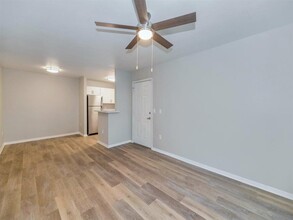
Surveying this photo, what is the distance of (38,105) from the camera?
5000 millimetres

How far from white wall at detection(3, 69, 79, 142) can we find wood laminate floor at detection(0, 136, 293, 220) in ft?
5.59

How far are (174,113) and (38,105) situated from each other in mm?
4911

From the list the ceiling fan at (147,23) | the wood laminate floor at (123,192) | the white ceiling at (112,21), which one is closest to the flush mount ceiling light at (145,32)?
the ceiling fan at (147,23)

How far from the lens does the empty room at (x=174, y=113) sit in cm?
169

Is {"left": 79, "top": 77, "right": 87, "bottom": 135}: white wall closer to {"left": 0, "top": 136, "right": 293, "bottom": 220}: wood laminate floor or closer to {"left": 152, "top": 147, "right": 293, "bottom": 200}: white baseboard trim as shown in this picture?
{"left": 0, "top": 136, "right": 293, "bottom": 220}: wood laminate floor

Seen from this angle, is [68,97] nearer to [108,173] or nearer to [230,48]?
[108,173]

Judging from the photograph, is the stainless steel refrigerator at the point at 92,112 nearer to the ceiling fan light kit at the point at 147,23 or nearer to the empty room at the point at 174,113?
the empty room at the point at 174,113

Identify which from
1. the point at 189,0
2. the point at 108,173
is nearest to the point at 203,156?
the point at 108,173

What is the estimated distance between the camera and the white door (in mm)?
4148

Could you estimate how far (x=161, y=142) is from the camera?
380 centimetres

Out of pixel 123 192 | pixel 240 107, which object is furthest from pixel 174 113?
pixel 123 192

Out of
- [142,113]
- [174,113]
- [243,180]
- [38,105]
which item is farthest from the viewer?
[38,105]

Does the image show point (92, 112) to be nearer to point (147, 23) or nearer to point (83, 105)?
point (83, 105)

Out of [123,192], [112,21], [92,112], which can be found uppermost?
[112,21]
